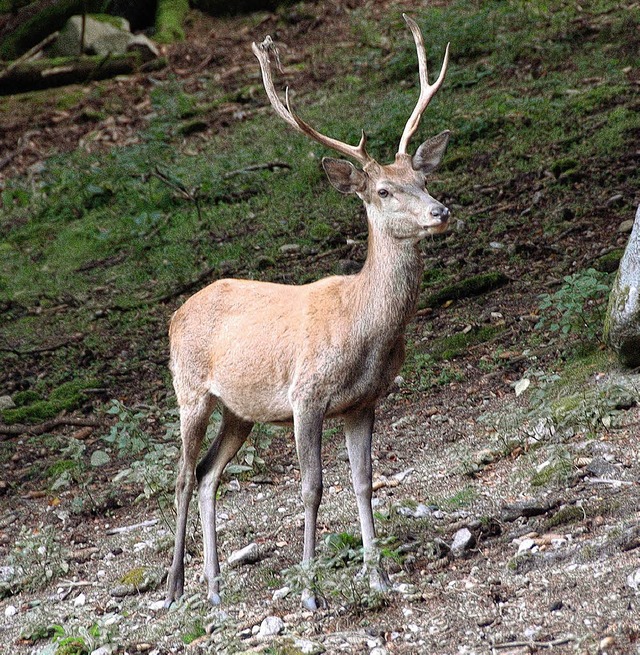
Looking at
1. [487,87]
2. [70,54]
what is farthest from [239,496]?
Answer: [70,54]

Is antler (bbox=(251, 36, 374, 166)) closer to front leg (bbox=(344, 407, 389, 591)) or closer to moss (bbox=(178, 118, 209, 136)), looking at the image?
front leg (bbox=(344, 407, 389, 591))

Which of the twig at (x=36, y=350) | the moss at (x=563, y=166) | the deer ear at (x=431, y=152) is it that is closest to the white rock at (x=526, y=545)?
the deer ear at (x=431, y=152)

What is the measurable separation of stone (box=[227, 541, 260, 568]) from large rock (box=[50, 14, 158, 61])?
520 inches

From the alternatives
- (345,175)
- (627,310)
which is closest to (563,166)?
(627,310)

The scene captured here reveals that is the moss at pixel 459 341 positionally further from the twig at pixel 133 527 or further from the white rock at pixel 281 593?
the white rock at pixel 281 593

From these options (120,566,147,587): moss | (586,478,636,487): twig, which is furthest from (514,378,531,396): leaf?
(120,566,147,587): moss

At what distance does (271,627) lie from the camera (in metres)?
5.02

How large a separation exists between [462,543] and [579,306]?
9.73ft

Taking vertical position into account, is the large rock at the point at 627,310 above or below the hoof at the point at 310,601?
above

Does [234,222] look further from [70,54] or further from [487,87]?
[70,54]

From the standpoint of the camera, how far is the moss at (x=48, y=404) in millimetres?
9359

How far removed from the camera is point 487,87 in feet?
45.9

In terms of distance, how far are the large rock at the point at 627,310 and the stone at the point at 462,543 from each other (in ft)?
6.84

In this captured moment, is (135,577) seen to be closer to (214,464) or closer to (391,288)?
(214,464)
